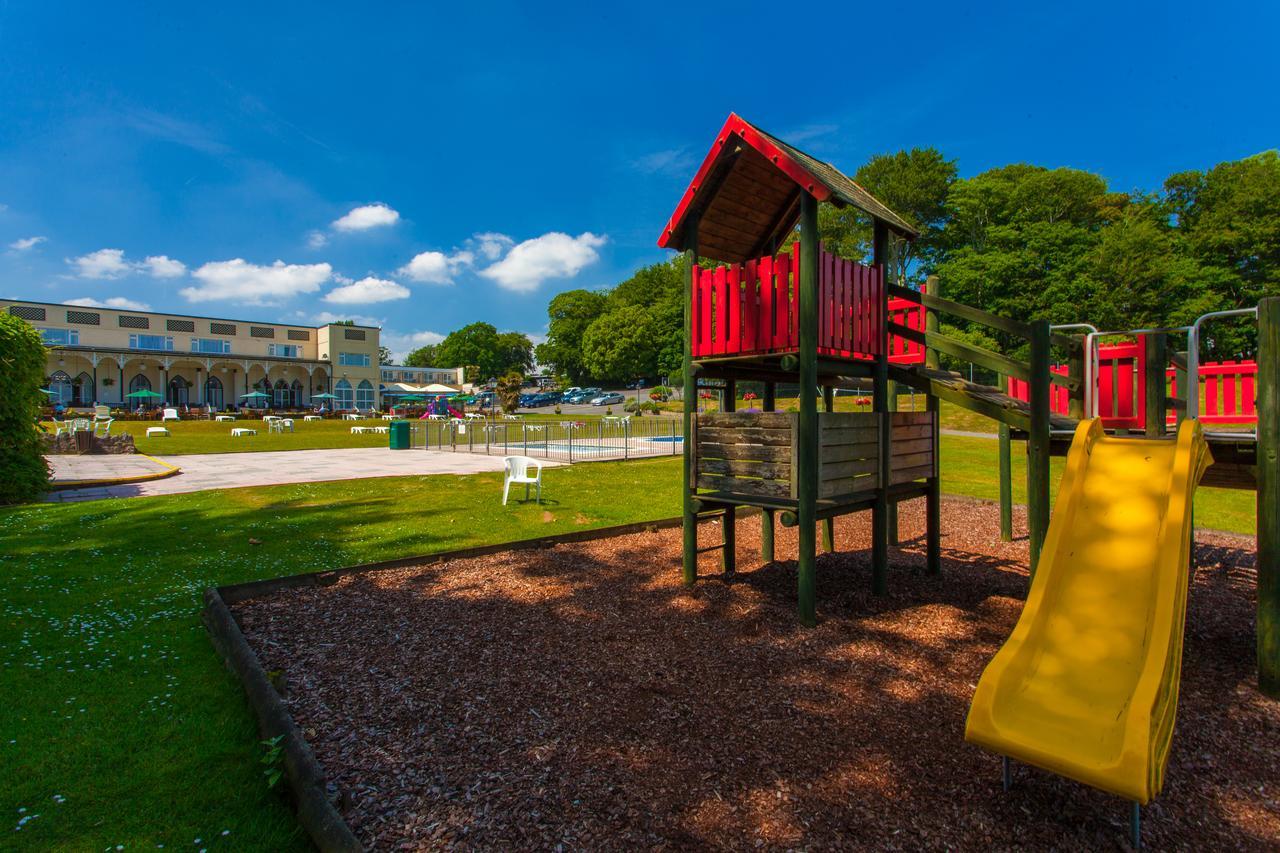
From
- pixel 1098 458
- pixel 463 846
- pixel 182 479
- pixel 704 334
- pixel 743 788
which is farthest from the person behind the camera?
pixel 182 479

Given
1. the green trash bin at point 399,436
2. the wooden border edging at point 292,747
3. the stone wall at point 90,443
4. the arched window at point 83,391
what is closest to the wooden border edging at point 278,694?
the wooden border edging at point 292,747

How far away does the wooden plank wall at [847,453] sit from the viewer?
6.08 m

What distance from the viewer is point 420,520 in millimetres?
10828

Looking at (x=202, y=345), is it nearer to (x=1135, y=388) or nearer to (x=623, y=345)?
(x=623, y=345)

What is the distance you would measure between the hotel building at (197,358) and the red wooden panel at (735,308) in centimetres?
6435

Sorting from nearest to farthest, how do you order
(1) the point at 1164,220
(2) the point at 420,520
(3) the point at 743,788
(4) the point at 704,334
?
(3) the point at 743,788 → (4) the point at 704,334 → (2) the point at 420,520 → (1) the point at 1164,220

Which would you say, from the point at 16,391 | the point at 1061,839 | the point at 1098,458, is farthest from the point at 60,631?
the point at 16,391

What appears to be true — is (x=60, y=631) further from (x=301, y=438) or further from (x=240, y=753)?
(x=301, y=438)

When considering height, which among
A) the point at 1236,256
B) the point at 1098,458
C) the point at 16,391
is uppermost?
the point at 1236,256

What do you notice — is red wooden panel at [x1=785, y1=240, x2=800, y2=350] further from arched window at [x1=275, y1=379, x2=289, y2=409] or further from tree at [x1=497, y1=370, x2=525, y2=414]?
arched window at [x1=275, y1=379, x2=289, y2=409]

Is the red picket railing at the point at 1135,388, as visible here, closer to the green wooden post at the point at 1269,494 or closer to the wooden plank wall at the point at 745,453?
the green wooden post at the point at 1269,494

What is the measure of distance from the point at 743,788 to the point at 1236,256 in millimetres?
59420

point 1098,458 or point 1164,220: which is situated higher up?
point 1164,220

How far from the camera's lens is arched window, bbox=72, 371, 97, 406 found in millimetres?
56250
